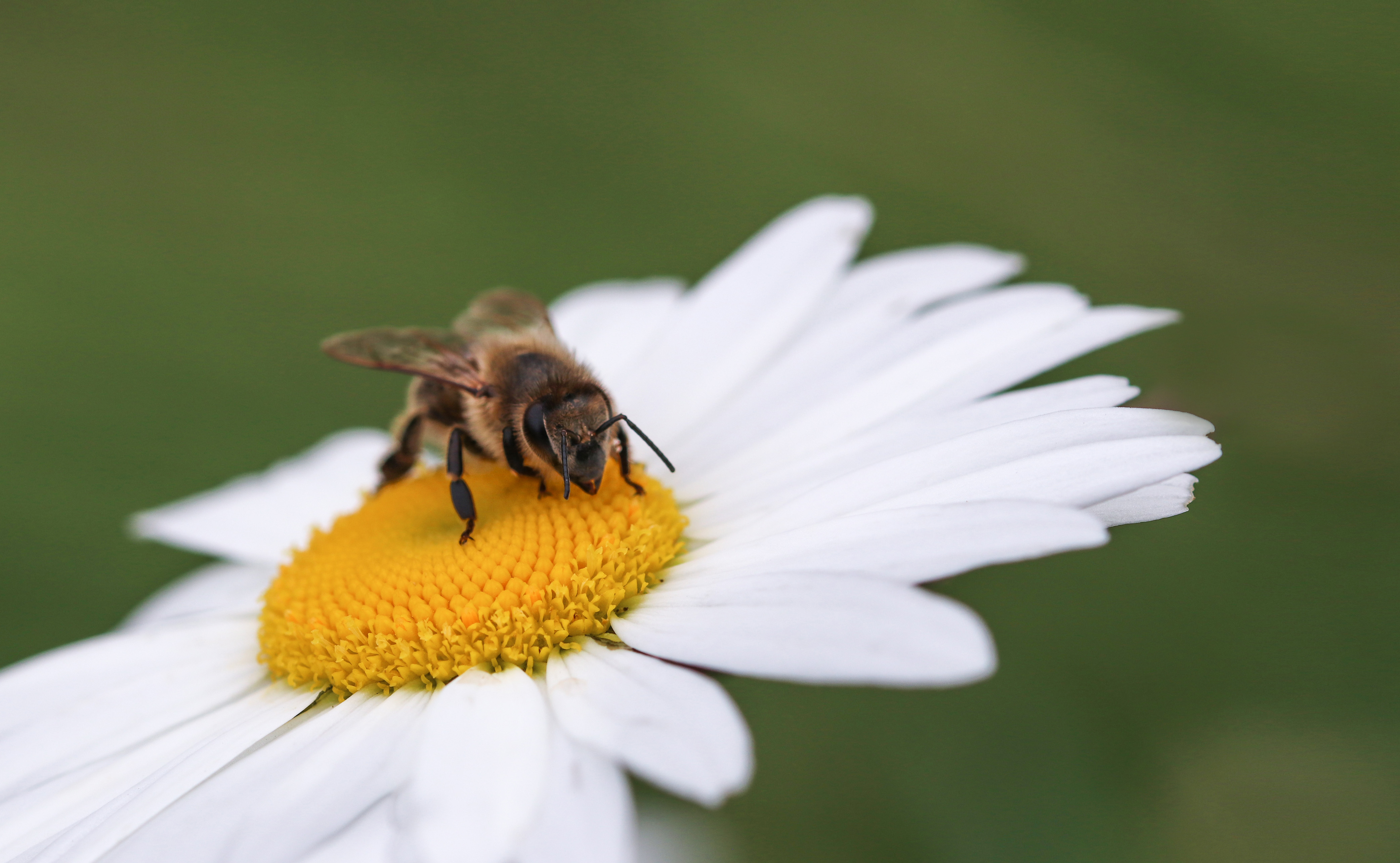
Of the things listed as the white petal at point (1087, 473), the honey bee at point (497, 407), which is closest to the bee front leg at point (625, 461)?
the honey bee at point (497, 407)

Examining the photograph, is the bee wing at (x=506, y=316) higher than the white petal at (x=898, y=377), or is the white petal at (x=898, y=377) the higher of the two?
the white petal at (x=898, y=377)

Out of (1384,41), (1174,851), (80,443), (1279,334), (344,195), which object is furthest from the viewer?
(344,195)

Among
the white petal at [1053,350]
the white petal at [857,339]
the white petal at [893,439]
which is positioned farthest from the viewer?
the white petal at [857,339]

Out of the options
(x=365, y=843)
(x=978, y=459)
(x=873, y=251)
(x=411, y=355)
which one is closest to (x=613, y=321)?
(x=411, y=355)

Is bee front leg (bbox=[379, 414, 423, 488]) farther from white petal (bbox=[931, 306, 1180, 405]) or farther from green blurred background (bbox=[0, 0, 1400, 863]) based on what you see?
white petal (bbox=[931, 306, 1180, 405])

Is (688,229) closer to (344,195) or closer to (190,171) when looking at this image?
(344,195)

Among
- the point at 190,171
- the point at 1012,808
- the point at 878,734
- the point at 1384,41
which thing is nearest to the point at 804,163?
the point at 1384,41

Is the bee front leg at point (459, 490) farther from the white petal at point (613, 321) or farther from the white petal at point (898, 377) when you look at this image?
the white petal at point (613, 321)
